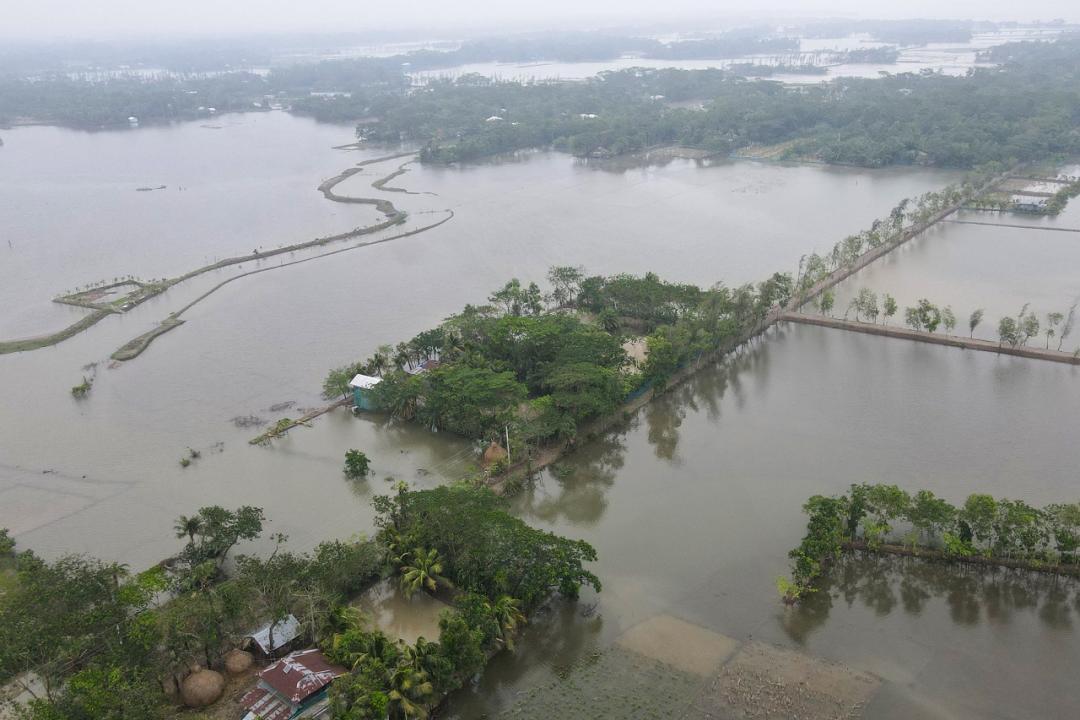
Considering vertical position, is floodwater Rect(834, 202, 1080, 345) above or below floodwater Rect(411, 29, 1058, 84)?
below

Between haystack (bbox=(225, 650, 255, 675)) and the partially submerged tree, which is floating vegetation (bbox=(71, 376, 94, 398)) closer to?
haystack (bbox=(225, 650, 255, 675))

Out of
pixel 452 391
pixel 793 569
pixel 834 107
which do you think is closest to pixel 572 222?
pixel 452 391

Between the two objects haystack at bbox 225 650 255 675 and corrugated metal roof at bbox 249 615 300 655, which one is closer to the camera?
haystack at bbox 225 650 255 675

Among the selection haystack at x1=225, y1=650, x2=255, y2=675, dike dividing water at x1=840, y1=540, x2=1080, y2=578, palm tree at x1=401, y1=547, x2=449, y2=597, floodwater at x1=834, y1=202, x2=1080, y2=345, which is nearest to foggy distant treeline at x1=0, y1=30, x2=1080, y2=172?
floodwater at x1=834, y1=202, x2=1080, y2=345

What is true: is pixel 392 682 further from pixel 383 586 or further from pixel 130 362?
pixel 130 362

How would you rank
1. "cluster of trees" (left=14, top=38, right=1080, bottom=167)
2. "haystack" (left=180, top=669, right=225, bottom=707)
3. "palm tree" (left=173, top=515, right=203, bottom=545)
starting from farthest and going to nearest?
1. "cluster of trees" (left=14, top=38, right=1080, bottom=167)
2. "palm tree" (left=173, top=515, right=203, bottom=545)
3. "haystack" (left=180, top=669, right=225, bottom=707)

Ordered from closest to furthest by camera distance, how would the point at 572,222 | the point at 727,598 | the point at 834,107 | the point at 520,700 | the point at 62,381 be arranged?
1. the point at 520,700
2. the point at 727,598
3. the point at 62,381
4. the point at 572,222
5. the point at 834,107

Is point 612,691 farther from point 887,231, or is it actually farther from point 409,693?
point 887,231

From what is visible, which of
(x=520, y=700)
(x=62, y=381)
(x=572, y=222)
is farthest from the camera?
(x=572, y=222)
